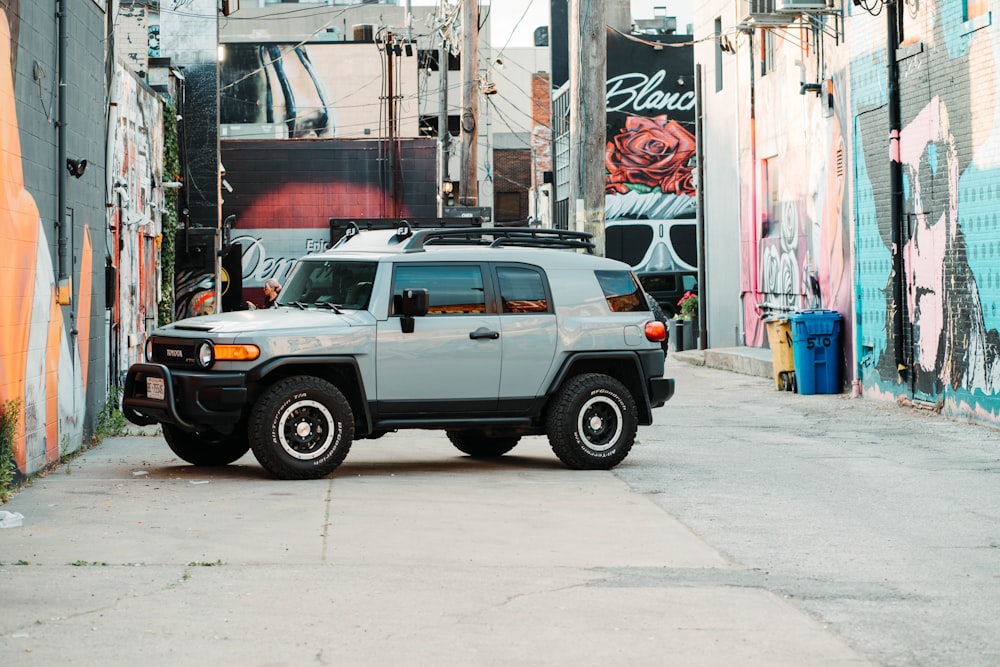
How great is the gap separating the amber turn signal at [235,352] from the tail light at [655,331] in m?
3.49

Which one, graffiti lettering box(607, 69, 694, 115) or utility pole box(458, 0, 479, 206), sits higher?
graffiti lettering box(607, 69, 694, 115)

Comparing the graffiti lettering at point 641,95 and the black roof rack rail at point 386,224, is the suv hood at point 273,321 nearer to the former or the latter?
the black roof rack rail at point 386,224

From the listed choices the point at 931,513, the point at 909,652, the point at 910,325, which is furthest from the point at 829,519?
the point at 910,325

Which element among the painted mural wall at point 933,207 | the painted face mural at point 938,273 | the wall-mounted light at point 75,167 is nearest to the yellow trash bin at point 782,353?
the painted mural wall at point 933,207

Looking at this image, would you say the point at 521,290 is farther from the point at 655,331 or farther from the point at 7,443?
the point at 7,443

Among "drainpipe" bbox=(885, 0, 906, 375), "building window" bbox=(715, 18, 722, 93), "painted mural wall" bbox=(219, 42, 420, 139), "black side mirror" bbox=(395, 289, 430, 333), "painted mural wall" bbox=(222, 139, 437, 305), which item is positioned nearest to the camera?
"black side mirror" bbox=(395, 289, 430, 333)

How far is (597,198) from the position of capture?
1925 cm

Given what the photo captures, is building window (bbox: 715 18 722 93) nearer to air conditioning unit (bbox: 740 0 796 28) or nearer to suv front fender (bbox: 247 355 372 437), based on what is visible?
air conditioning unit (bbox: 740 0 796 28)

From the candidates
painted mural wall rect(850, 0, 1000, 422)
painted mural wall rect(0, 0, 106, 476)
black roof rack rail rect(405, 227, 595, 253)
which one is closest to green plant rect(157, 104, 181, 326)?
painted mural wall rect(0, 0, 106, 476)

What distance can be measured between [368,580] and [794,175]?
62.5 ft

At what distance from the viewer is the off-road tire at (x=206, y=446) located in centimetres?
1218

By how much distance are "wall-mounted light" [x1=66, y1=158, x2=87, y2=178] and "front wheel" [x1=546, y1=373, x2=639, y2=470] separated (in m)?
Answer: 4.60

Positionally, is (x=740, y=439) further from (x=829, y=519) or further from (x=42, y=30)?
(x=42, y=30)

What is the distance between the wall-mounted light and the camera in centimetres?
1259
